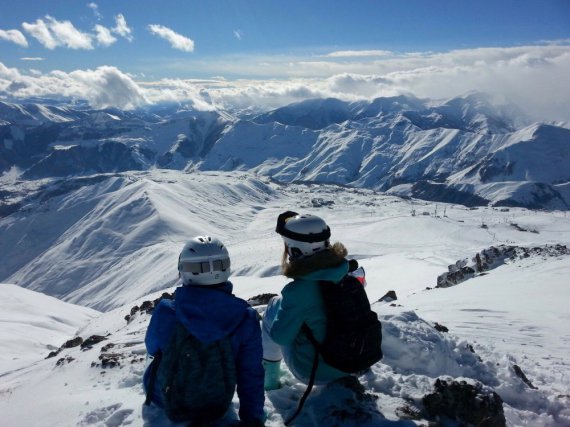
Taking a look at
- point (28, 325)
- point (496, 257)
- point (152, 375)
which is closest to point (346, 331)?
point (152, 375)

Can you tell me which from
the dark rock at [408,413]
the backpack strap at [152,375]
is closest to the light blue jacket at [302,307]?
the backpack strap at [152,375]

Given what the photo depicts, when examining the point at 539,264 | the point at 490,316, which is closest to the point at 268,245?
the point at 539,264

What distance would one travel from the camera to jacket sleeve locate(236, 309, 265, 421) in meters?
5.51

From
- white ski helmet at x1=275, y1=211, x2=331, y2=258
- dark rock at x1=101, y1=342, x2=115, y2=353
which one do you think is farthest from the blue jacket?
dark rock at x1=101, y1=342, x2=115, y2=353

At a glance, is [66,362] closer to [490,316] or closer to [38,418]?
[38,418]

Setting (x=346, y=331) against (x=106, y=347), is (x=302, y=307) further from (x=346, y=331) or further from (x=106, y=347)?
(x=106, y=347)

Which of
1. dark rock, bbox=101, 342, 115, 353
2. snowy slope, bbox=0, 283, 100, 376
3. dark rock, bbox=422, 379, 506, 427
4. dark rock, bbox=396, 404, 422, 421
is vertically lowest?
snowy slope, bbox=0, 283, 100, 376

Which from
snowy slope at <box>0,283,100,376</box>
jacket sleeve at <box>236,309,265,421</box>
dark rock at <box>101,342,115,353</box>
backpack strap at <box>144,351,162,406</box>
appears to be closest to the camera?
jacket sleeve at <box>236,309,265,421</box>

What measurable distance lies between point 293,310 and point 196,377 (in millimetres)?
1494

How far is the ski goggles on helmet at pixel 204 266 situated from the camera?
217 inches

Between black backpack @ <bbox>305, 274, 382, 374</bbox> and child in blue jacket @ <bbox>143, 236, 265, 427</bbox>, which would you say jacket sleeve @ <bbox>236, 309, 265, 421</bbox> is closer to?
child in blue jacket @ <bbox>143, 236, 265, 427</bbox>

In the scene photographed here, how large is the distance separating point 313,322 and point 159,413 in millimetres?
2485

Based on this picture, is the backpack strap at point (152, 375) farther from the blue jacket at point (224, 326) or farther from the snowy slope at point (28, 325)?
the snowy slope at point (28, 325)

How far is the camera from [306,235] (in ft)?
19.9
